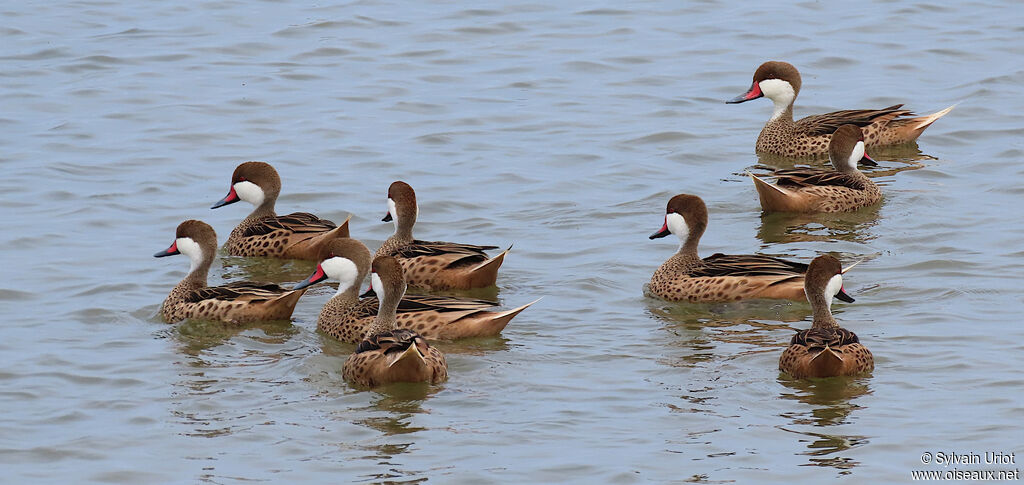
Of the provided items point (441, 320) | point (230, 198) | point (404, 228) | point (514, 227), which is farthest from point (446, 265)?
point (230, 198)

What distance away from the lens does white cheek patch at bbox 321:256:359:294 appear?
36.2 feet

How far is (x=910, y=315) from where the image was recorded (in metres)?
10.9

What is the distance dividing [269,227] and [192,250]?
4.23 ft

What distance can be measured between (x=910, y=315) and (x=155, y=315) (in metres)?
5.28

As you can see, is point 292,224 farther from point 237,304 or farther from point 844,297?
point 844,297

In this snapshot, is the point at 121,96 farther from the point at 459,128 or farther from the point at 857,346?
the point at 857,346

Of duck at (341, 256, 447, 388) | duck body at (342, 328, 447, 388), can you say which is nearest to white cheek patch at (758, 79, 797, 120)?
duck at (341, 256, 447, 388)

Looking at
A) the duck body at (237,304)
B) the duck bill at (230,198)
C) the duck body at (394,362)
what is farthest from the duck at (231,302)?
Answer: the duck bill at (230,198)

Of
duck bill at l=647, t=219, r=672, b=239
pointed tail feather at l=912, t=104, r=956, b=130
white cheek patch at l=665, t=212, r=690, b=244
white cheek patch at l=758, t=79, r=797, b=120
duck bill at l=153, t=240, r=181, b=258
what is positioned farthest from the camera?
white cheek patch at l=758, t=79, r=797, b=120

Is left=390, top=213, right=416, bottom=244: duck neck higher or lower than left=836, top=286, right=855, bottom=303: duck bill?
higher

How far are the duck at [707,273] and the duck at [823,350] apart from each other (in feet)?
3.47

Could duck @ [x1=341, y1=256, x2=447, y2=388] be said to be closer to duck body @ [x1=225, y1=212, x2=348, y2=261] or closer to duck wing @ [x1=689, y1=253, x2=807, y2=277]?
duck wing @ [x1=689, y1=253, x2=807, y2=277]

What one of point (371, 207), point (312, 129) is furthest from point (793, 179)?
point (312, 129)

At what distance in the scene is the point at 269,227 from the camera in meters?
12.8
